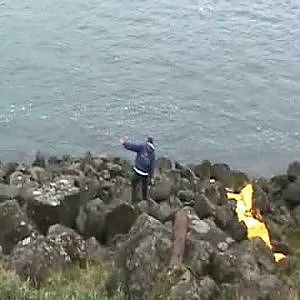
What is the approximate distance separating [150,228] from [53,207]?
4841 mm

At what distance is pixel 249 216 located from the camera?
1948 cm

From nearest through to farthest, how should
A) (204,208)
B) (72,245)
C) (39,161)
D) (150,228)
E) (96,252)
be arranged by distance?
1. (150,228)
2. (72,245)
3. (96,252)
4. (204,208)
5. (39,161)

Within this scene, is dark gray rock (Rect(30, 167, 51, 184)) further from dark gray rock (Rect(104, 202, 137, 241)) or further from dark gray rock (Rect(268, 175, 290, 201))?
dark gray rock (Rect(268, 175, 290, 201))

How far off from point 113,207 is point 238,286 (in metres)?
6.16

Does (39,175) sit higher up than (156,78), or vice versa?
(39,175)

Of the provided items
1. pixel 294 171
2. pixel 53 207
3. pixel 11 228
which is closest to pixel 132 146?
pixel 53 207

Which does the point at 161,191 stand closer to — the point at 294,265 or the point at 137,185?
the point at 137,185

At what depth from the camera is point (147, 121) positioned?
95.2 ft

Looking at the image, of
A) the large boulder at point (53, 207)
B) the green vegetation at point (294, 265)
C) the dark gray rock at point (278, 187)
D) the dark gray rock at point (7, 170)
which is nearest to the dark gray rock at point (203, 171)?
the dark gray rock at point (278, 187)

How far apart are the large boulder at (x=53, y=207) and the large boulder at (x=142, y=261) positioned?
177 inches

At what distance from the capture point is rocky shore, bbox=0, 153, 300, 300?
35.4ft

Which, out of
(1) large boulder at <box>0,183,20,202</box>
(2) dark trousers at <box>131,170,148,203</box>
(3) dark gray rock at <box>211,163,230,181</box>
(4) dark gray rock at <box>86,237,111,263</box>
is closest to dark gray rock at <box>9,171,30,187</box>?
(1) large boulder at <box>0,183,20,202</box>

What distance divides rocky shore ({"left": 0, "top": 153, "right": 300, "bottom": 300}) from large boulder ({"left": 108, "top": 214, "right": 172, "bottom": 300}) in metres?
0.02

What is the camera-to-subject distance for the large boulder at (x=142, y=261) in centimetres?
1055
